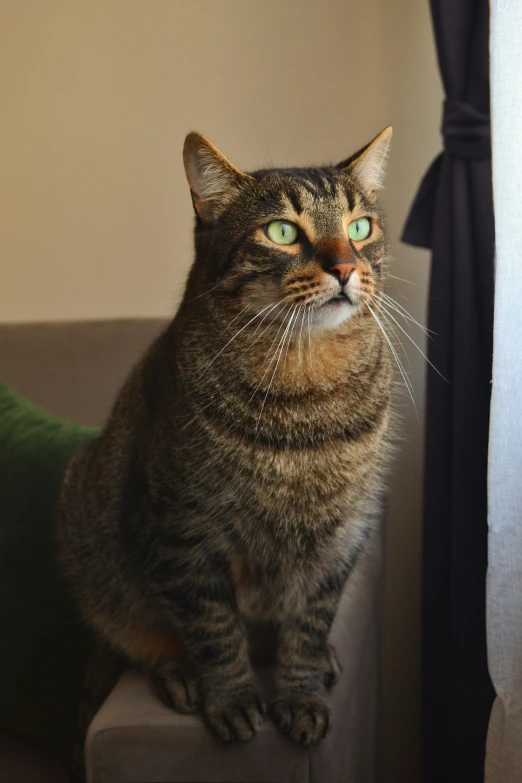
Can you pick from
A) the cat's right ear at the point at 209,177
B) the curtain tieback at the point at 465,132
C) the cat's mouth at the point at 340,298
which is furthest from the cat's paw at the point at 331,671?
the curtain tieback at the point at 465,132

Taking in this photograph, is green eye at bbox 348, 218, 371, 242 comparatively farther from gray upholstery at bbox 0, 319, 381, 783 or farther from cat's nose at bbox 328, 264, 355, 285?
gray upholstery at bbox 0, 319, 381, 783

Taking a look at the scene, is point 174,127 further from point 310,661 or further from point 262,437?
point 310,661

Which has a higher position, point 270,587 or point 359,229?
point 359,229

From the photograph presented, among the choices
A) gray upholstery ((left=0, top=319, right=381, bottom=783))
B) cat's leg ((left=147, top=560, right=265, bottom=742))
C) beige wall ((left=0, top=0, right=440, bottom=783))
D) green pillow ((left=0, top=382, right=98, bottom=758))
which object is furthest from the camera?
beige wall ((left=0, top=0, right=440, bottom=783))

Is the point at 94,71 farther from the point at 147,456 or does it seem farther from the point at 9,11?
the point at 147,456

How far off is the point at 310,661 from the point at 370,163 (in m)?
0.59

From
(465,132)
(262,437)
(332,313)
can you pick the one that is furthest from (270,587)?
(465,132)

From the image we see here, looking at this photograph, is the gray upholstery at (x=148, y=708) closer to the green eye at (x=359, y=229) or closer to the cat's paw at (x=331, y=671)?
the cat's paw at (x=331, y=671)

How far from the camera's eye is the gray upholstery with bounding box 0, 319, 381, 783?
2.31ft

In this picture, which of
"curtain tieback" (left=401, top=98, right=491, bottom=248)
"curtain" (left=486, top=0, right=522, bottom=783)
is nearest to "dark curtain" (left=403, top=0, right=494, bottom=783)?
"curtain tieback" (left=401, top=98, right=491, bottom=248)

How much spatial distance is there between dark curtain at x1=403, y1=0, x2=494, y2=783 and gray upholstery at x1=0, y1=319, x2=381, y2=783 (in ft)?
0.42

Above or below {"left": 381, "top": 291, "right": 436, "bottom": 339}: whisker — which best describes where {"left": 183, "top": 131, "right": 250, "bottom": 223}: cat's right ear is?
above

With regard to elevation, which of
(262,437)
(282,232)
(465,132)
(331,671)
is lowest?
(331,671)

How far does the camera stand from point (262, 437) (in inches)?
31.6
